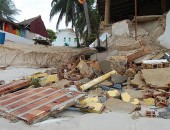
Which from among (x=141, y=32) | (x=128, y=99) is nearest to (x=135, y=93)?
(x=128, y=99)

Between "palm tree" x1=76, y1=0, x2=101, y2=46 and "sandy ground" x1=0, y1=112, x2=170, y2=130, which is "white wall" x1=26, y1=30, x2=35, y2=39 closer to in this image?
"palm tree" x1=76, y1=0, x2=101, y2=46

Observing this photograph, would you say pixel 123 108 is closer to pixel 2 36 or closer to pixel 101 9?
pixel 101 9

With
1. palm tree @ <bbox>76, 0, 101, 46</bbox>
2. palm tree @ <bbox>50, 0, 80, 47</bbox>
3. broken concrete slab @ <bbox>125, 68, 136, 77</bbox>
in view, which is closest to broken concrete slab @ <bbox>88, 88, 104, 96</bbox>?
broken concrete slab @ <bbox>125, 68, 136, 77</bbox>

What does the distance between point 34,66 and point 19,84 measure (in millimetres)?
6210

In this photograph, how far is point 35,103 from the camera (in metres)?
6.14

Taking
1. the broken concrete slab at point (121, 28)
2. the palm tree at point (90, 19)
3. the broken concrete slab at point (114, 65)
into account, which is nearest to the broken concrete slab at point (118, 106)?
the broken concrete slab at point (114, 65)

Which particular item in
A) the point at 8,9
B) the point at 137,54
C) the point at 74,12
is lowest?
the point at 137,54

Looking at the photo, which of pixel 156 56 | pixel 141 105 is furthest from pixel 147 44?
pixel 141 105

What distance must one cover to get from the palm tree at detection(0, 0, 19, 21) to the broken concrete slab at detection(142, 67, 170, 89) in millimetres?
28470

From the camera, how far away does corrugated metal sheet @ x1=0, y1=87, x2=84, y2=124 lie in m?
5.47

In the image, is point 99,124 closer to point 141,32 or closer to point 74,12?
point 141,32

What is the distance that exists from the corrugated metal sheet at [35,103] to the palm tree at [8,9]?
2829 cm

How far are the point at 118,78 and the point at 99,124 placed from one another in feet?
9.67

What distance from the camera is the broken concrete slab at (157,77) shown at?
23.3 ft
